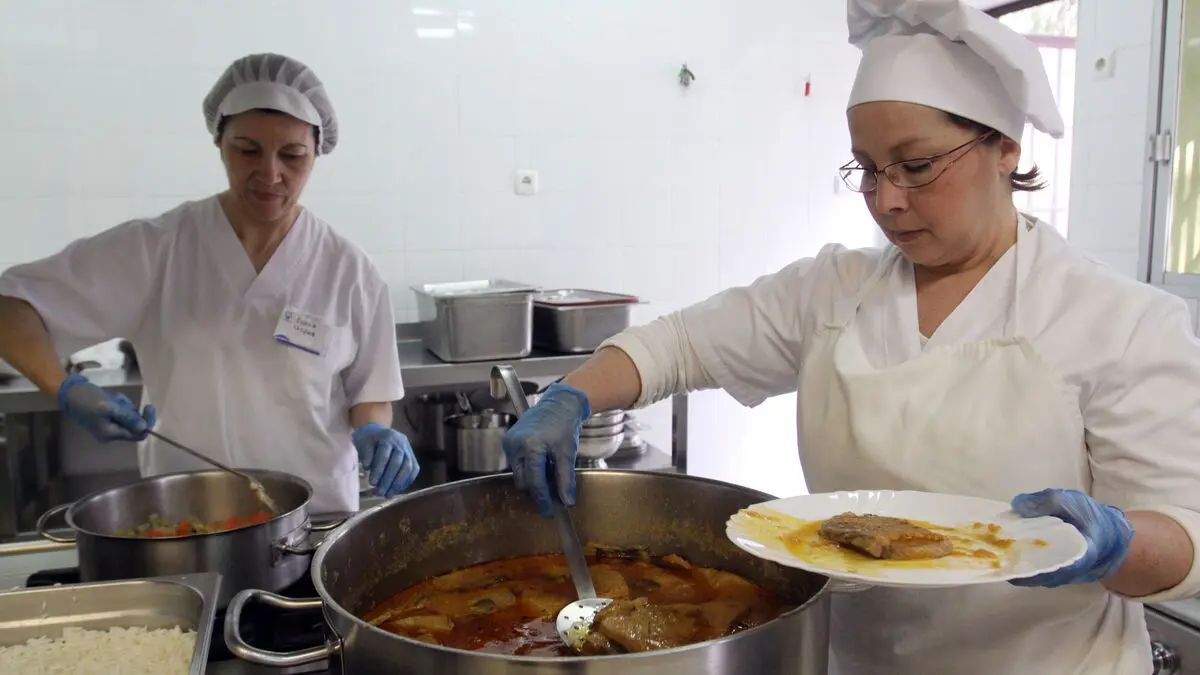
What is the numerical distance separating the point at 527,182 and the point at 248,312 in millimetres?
1809

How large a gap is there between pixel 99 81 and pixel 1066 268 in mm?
3209

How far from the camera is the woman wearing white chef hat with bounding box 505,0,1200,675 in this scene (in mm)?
1196

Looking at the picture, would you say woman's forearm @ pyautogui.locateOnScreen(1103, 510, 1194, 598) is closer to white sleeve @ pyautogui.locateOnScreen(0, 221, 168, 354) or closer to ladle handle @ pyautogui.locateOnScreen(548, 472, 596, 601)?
ladle handle @ pyautogui.locateOnScreen(548, 472, 596, 601)

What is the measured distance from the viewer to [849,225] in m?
4.49

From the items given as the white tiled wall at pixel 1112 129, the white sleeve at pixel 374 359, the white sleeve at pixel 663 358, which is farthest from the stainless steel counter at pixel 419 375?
the white tiled wall at pixel 1112 129

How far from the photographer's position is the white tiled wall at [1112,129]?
135 inches

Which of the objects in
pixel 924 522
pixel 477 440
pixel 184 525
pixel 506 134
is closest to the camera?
pixel 924 522

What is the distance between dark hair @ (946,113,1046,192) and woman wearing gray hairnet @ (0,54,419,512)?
1336 millimetres

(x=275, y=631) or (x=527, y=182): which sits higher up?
(x=527, y=182)

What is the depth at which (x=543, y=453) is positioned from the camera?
1.33 meters

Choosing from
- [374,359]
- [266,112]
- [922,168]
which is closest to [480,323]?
[374,359]

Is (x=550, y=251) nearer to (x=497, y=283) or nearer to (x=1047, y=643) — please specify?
(x=497, y=283)

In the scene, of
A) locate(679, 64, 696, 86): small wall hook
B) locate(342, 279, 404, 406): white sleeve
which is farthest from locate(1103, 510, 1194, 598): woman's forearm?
locate(679, 64, 696, 86): small wall hook

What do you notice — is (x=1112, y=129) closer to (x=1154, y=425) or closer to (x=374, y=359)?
(x=1154, y=425)
